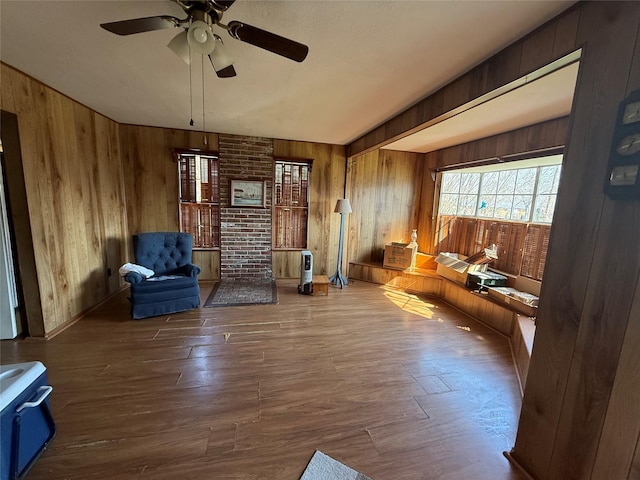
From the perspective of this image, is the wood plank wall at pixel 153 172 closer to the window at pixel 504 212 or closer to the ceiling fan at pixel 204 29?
the ceiling fan at pixel 204 29

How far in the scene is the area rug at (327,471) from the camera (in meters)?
1.32

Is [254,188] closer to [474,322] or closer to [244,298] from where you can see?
[244,298]

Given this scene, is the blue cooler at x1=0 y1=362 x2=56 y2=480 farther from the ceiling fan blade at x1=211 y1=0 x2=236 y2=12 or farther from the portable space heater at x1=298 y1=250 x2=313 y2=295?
the portable space heater at x1=298 y1=250 x2=313 y2=295

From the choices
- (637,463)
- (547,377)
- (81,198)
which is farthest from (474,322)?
(81,198)

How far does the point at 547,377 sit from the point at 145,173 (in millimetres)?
5070

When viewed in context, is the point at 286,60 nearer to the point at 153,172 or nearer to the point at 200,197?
the point at 200,197

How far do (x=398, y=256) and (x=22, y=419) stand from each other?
4399mm

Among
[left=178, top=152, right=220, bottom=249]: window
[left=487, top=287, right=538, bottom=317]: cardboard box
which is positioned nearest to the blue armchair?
[left=178, top=152, right=220, bottom=249]: window

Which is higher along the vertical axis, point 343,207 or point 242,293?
point 343,207

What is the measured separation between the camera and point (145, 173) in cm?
399

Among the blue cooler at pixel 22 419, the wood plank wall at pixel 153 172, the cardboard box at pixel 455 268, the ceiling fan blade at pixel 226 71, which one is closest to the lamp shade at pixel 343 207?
the cardboard box at pixel 455 268

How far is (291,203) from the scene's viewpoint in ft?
15.2

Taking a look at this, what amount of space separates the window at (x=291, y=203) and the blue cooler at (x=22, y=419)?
3409 millimetres

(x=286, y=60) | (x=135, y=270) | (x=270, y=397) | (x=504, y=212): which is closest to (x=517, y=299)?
(x=504, y=212)
